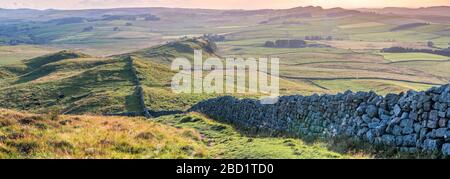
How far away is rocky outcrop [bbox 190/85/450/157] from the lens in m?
12.4

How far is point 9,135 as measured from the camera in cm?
1468

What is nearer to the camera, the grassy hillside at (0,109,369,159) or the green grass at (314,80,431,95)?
the grassy hillside at (0,109,369,159)

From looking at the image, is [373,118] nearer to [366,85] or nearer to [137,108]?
[137,108]

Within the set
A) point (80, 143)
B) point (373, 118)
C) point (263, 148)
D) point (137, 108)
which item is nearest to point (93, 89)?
point (137, 108)

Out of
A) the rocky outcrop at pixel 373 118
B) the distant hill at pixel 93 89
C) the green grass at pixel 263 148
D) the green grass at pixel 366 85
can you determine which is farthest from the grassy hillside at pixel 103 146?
the green grass at pixel 366 85

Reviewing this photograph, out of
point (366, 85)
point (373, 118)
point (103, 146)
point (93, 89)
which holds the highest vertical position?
point (373, 118)

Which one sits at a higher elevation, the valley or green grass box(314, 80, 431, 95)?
the valley

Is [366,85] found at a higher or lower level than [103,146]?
lower

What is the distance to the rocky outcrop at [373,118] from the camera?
40.8 feet

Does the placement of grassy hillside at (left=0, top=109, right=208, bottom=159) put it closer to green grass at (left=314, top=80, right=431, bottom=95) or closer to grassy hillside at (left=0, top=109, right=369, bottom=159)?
grassy hillside at (left=0, top=109, right=369, bottom=159)

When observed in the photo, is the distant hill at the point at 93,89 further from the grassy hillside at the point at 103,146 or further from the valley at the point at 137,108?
the grassy hillside at the point at 103,146

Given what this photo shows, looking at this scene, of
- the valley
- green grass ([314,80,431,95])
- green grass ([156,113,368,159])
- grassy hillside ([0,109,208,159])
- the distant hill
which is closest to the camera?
grassy hillside ([0,109,208,159])

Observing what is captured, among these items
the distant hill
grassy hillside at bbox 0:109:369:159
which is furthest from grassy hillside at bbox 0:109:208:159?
the distant hill

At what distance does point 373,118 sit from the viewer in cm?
1528
